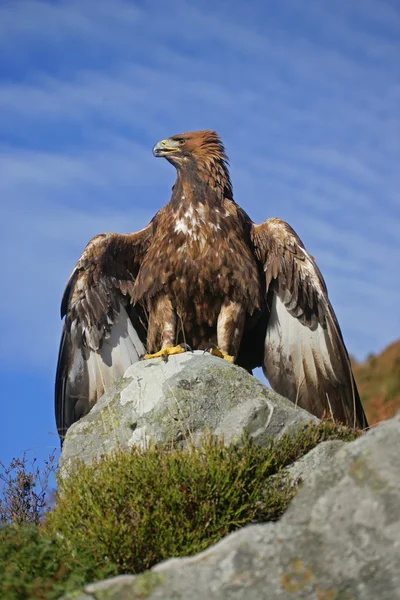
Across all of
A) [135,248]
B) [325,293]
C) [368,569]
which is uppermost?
[135,248]

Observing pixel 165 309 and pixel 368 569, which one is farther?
pixel 165 309

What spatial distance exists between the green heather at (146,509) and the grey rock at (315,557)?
3.27ft

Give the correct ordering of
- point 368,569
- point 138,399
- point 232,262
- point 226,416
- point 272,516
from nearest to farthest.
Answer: point 368,569, point 272,516, point 226,416, point 138,399, point 232,262

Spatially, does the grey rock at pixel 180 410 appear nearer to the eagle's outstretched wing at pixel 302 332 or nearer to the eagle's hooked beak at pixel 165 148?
the eagle's outstretched wing at pixel 302 332

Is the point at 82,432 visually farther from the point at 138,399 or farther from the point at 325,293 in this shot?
the point at 325,293

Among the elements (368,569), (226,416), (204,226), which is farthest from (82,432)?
(368,569)

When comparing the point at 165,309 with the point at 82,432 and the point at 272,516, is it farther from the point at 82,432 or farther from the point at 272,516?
the point at 272,516

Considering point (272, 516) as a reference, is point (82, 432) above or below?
above

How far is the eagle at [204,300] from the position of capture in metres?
8.58

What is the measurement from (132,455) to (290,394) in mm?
3397

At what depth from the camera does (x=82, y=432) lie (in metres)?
7.23

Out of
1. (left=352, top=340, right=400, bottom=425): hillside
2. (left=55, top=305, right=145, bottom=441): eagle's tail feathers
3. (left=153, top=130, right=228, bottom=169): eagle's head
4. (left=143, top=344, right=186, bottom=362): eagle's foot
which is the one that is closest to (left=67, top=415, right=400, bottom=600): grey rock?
(left=143, top=344, right=186, bottom=362): eagle's foot

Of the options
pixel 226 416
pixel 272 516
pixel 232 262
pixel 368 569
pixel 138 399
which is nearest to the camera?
pixel 368 569

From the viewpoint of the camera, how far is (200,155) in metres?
9.23
